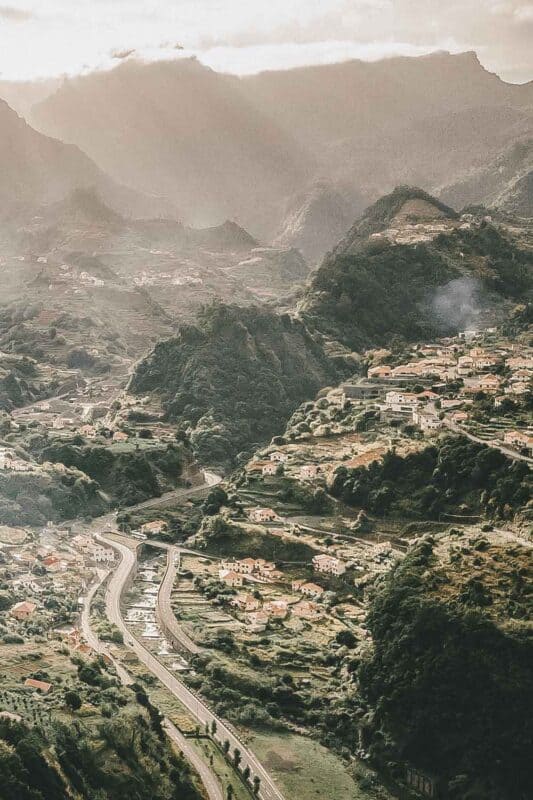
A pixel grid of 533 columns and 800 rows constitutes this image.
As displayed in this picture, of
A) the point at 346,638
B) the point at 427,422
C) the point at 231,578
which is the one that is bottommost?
the point at 346,638

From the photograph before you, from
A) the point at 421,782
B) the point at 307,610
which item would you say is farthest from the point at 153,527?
the point at 421,782

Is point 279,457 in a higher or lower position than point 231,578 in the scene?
higher

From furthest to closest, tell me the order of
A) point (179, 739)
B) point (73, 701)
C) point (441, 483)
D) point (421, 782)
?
point (441, 483) → point (179, 739) → point (421, 782) → point (73, 701)

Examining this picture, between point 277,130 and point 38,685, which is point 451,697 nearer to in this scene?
point 38,685

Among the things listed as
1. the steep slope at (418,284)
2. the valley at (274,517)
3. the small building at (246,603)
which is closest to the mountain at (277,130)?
the valley at (274,517)

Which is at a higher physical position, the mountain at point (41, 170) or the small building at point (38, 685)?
the mountain at point (41, 170)

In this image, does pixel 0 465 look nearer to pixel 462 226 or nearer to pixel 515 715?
pixel 515 715

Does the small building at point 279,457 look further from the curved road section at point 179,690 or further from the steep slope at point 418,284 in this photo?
the steep slope at point 418,284
